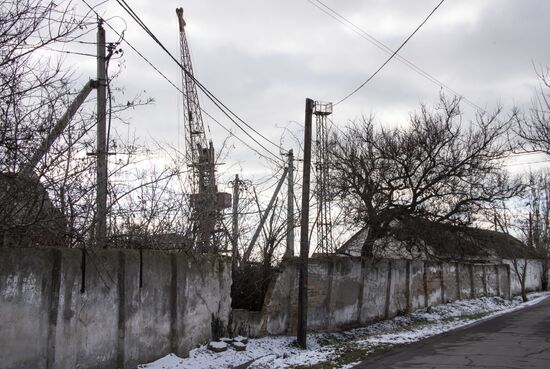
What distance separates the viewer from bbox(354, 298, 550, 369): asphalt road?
10727mm

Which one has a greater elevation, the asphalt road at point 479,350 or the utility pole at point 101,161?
the utility pole at point 101,161

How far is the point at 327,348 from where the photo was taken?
43.5 feet

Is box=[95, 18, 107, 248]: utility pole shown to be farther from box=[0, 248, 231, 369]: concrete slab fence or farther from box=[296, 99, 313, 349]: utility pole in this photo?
box=[296, 99, 313, 349]: utility pole

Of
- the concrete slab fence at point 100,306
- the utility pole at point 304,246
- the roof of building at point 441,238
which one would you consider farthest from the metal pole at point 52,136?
the roof of building at point 441,238

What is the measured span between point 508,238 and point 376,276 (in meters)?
15.3

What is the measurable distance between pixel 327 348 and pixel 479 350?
330cm

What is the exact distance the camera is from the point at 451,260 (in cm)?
2595

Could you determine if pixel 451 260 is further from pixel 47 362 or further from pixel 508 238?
pixel 47 362

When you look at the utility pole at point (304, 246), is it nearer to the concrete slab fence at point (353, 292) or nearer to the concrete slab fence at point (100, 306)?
the concrete slab fence at point (353, 292)

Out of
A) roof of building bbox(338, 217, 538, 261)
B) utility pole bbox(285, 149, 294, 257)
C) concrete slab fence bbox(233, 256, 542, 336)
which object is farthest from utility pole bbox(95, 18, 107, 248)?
roof of building bbox(338, 217, 538, 261)

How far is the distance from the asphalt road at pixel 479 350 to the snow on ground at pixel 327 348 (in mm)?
563

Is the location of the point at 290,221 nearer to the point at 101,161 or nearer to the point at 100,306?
the point at 101,161

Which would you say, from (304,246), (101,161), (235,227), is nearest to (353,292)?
(304,246)

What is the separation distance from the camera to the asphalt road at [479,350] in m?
10.7
